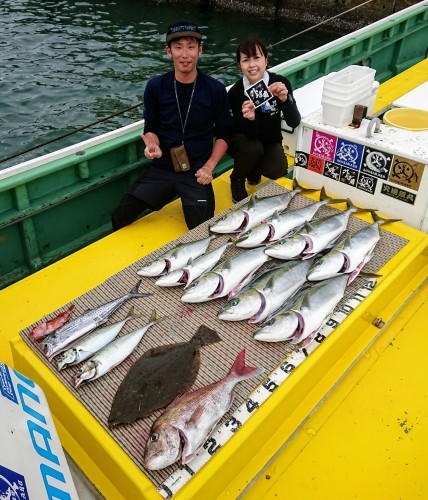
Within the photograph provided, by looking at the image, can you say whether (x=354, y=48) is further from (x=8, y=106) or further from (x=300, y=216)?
(x=8, y=106)

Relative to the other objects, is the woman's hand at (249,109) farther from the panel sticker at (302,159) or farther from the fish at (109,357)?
the fish at (109,357)

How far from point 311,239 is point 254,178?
5.70 ft

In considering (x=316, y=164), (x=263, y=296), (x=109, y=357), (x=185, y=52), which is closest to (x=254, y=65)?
(x=185, y=52)

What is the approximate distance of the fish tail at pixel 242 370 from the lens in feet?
8.34

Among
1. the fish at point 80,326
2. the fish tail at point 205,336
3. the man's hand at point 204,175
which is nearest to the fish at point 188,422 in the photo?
the fish tail at point 205,336

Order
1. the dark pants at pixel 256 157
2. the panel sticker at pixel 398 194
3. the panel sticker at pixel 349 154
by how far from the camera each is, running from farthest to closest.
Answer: the dark pants at pixel 256 157
the panel sticker at pixel 349 154
the panel sticker at pixel 398 194

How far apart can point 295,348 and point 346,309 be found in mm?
504

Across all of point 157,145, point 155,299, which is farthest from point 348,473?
point 157,145

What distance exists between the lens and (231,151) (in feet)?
15.5

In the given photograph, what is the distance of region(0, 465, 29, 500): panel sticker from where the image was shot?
1471 millimetres

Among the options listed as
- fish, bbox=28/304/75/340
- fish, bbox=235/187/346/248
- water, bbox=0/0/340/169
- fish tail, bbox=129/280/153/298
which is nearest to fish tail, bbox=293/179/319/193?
fish, bbox=235/187/346/248

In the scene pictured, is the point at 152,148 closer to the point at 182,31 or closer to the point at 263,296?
the point at 182,31

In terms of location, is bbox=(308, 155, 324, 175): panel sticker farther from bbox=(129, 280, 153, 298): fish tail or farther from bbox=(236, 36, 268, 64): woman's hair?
bbox=(129, 280, 153, 298): fish tail

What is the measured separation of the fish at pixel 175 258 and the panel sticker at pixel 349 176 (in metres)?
1.42
